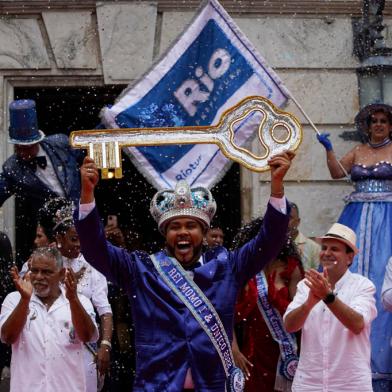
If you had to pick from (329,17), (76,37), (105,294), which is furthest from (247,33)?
(105,294)

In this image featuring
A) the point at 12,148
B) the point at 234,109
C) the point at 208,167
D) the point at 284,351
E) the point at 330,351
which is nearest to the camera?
the point at 234,109

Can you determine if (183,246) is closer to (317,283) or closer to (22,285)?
(317,283)

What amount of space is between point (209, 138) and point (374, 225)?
3661 mm

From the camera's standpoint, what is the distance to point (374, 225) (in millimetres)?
9133

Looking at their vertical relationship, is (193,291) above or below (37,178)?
below

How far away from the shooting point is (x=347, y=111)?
10898mm

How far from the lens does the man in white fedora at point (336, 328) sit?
6.77 metres

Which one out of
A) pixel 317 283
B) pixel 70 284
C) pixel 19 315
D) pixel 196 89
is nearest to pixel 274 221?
pixel 317 283

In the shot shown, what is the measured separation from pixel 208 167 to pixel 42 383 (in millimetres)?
3050

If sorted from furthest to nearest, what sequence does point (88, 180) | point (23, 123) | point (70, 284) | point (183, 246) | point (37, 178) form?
point (37, 178), point (23, 123), point (70, 284), point (183, 246), point (88, 180)

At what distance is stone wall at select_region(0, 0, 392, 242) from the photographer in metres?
10.7

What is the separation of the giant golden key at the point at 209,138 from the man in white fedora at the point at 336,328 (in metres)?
1.13

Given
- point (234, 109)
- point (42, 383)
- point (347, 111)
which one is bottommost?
point (42, 383)

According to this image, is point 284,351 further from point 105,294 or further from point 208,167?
point 208,167
